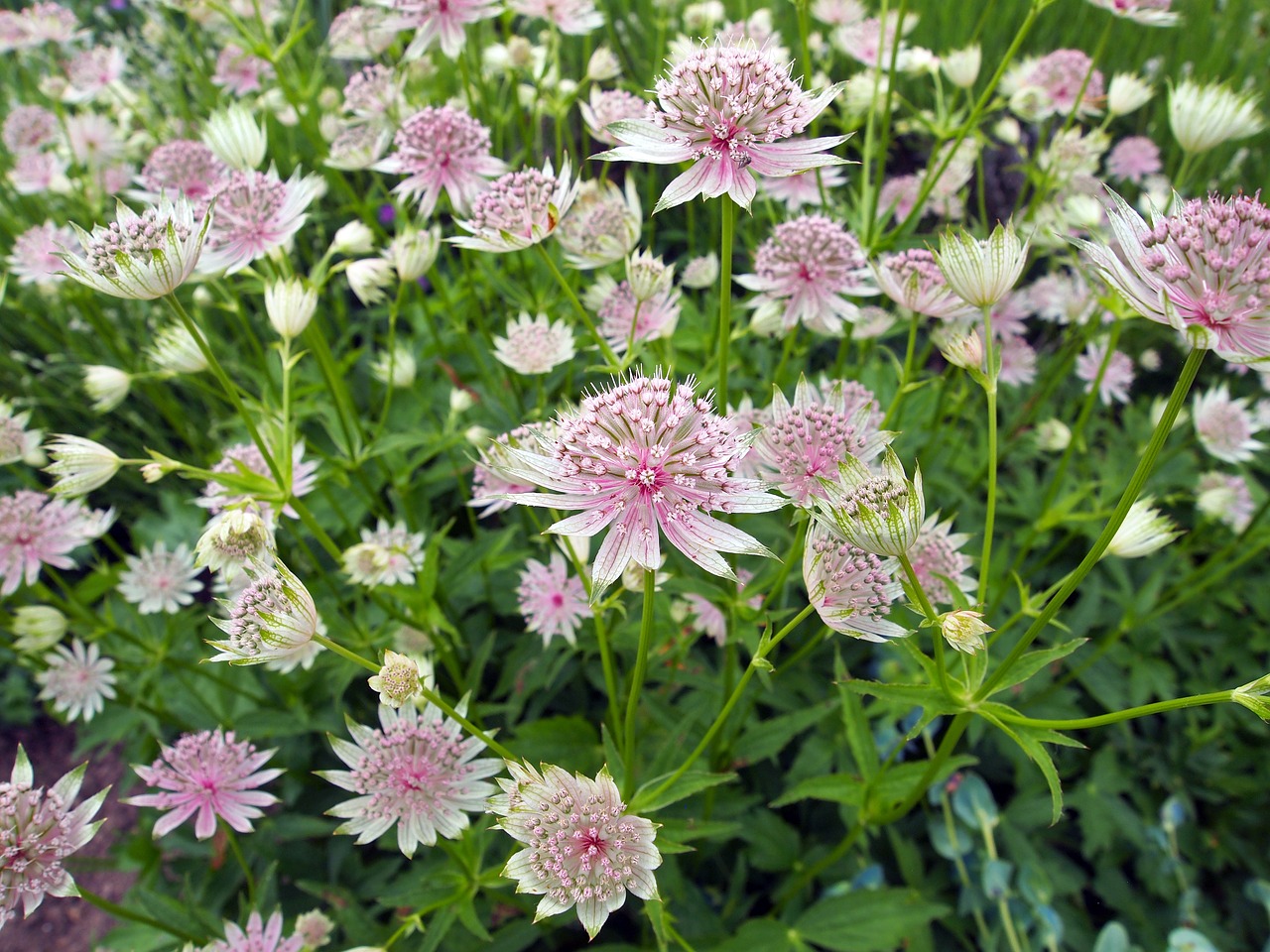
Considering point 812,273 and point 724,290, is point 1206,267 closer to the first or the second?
point 724,290

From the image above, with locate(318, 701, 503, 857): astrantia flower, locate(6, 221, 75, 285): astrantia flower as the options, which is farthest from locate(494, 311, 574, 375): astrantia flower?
locate(6, 221, 75, 285): astrantia flower

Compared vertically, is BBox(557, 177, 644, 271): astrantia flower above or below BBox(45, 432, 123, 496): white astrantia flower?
above

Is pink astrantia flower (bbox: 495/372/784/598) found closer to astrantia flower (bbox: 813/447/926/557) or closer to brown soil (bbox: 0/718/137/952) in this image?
astrantia flower (bbox: 813/447/926/557)

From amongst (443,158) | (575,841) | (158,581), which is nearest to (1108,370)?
(443,158)

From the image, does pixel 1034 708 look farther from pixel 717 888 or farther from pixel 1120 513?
pixel 1120 513

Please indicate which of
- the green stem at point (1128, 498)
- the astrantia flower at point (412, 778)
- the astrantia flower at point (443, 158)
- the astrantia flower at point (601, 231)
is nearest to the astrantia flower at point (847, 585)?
the green stem at point (1128, 498)

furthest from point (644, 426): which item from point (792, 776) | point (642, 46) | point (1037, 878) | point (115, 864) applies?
point (642, 46)
